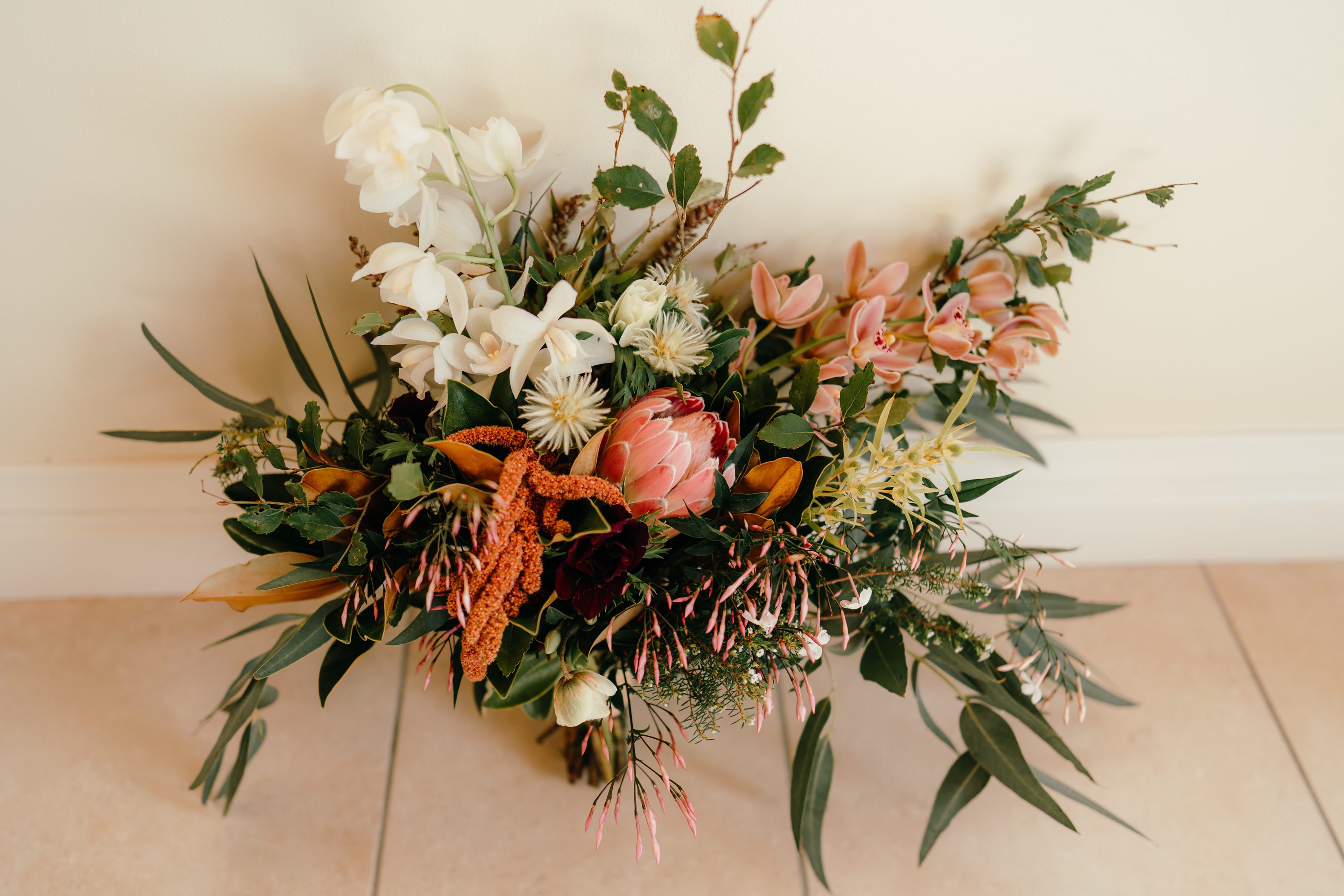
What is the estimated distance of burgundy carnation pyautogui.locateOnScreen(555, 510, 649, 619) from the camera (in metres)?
0.56

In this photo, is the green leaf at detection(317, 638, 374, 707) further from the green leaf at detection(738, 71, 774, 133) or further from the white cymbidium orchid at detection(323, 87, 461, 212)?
the green leaf at detection(738, 71, 774, 133)

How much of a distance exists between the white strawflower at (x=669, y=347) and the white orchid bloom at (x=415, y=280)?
0.14 metres

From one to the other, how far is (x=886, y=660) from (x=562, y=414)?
16.0 inches

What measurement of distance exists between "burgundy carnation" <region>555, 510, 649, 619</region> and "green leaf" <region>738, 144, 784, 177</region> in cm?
27

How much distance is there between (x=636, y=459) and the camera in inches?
22.6

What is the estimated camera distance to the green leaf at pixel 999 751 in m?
0.80

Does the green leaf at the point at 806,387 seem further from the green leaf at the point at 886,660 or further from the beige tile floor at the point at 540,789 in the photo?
the beige tile floor at the point at 540,789

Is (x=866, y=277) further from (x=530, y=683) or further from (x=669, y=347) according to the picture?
(x=530, y=683)

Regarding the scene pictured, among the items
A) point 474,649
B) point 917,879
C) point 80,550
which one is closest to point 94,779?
point 80,550

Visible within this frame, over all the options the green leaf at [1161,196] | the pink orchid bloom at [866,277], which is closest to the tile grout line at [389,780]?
the pink orchid bloom at [866,277]

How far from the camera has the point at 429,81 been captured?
684 mm

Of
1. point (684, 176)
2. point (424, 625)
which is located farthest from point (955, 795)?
point (684, 176)

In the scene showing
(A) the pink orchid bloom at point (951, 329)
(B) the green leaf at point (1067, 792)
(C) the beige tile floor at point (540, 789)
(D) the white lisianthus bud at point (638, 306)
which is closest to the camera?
(D) the white lisianthus bud at point (638, 306)

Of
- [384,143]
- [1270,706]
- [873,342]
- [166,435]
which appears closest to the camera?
[384,143]
